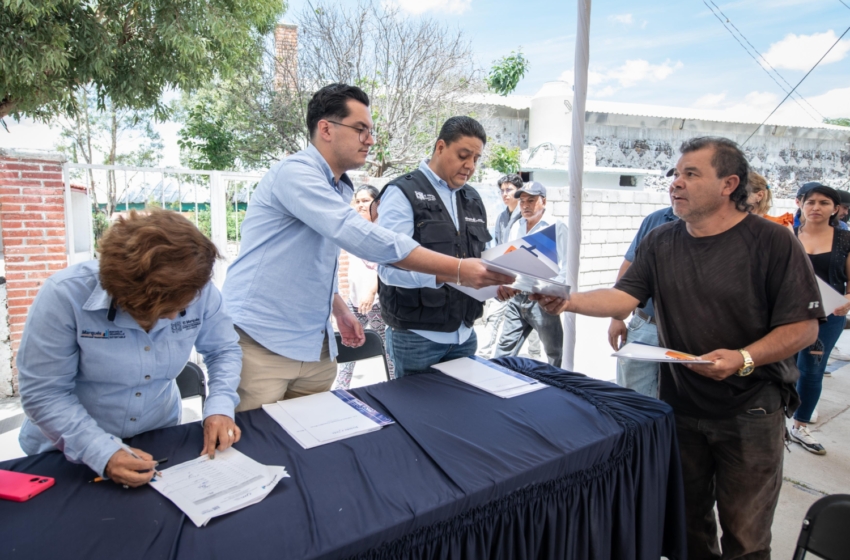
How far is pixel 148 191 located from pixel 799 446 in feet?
18.4

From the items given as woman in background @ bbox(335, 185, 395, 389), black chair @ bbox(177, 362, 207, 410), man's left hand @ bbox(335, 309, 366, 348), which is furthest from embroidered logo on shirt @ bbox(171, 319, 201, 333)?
woman in background @ bbox(335, 185, 395, 389)

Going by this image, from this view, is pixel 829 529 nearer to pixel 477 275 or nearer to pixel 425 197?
pixel 477 275

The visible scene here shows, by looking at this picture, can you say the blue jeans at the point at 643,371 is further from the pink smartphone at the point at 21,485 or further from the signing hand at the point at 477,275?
the pink smartphone at the point at 21,485

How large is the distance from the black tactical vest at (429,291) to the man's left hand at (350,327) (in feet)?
0.48

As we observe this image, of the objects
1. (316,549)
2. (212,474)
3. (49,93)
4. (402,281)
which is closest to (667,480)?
(402,281)

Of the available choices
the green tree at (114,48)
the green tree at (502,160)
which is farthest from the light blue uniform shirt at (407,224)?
the green tree at (502,160)

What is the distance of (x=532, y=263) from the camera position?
1.65 metres

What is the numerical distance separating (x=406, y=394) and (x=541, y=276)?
658 mm

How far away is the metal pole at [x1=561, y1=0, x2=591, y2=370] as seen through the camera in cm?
343

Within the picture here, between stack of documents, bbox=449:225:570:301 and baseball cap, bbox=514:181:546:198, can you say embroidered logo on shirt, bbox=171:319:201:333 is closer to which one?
stack of documents, bbox=449:225:570:301

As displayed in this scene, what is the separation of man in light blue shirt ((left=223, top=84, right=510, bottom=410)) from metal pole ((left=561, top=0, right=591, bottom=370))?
1877 millimetres

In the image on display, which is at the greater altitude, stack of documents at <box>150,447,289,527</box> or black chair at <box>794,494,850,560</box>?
stack of documents at <box>150,447,289,527</box>

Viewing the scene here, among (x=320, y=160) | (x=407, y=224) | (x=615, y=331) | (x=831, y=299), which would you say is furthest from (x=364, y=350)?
(x=831, y=299)

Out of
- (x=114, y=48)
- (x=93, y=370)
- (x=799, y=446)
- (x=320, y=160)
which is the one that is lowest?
(x=799, y=446)
